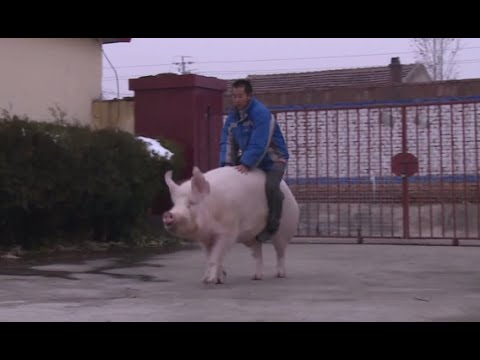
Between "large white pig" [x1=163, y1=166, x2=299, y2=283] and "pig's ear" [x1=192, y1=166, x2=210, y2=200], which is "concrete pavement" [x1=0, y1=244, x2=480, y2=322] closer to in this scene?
"large white pig" [x1=163, y1=166, x2=299, y2=283]

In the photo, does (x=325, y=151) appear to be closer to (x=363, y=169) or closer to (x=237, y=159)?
(x=363, y=169)

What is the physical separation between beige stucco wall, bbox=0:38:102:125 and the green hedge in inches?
136

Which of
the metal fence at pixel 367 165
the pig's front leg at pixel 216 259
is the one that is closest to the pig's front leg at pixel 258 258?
the pig's front leg at pixel 216 259

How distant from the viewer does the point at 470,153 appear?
48.3 ft

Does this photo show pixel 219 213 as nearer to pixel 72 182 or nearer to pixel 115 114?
pixel 72 182

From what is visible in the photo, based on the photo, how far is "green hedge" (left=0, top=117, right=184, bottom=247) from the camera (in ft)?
33.6

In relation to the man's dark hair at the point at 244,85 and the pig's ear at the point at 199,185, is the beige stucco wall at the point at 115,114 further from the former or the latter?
the pig's ear at the point at 199,185

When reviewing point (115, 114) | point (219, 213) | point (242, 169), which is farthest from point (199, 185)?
point (115, 114)

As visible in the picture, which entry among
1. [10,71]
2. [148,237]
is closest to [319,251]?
[148,237]

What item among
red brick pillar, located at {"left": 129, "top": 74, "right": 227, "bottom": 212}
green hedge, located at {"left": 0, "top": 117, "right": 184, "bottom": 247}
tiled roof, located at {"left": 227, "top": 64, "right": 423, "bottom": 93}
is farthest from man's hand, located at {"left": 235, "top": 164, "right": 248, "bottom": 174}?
tiled roof, located at {"left": 227, "top": 64, "right": 423, "bottom": 93}

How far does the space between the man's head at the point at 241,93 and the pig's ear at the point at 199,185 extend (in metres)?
1.04

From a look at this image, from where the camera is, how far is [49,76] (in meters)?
16.6

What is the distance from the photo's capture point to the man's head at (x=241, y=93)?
846 cm

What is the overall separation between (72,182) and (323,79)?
31.4m
